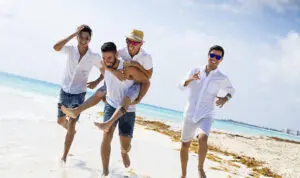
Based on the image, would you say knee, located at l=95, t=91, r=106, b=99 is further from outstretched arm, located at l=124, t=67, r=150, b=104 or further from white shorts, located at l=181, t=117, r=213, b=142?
white shorts, located at l=181, t=117, r=213, b=142

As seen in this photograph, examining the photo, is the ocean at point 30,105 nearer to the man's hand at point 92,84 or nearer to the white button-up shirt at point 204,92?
the man's hand at point 92,84

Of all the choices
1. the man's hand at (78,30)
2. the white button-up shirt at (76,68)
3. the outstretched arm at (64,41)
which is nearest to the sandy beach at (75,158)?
the white button-up shirt at (76,68)

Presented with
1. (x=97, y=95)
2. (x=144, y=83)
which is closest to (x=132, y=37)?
(x=144, y=83)

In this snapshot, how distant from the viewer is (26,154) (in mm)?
5469

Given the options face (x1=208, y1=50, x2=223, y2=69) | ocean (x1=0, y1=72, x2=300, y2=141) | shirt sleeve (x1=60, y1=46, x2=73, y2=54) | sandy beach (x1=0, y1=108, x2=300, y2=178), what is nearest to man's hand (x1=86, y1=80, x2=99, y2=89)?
shirt sleeve (x1=60, y1=46, x2=73, y2=54)

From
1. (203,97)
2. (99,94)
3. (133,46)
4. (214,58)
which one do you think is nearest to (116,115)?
(99,94)

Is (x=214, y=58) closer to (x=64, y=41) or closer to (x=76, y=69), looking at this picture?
(x=76, y=69)

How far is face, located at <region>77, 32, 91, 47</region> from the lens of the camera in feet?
17.1

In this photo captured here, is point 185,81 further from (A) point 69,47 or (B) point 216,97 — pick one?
(A) point 69,47

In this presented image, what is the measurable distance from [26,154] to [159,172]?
8.19ft

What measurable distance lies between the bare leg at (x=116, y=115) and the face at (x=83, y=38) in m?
1.35

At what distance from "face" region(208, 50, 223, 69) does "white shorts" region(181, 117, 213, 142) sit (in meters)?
0.95

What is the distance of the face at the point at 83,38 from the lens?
5220 mm

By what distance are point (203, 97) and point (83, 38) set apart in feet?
7.54
